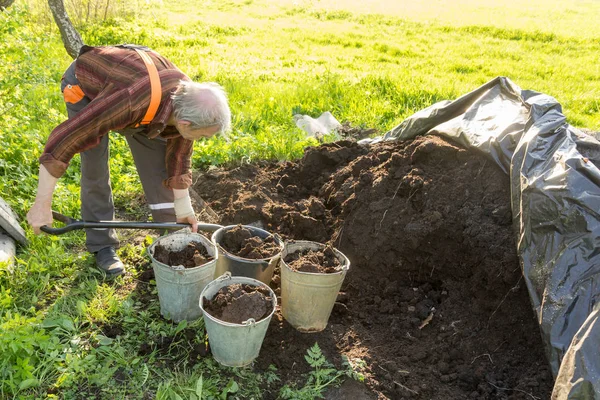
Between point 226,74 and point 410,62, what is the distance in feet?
13.6

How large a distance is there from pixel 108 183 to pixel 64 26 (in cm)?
453

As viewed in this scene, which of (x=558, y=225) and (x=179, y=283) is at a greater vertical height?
(x=558, y=225)

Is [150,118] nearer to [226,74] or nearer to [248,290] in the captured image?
[248,290]

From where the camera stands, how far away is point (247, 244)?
3.20 metres

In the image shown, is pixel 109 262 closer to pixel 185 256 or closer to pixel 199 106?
pixel 185 256

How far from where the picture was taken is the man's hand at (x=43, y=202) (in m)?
2.76

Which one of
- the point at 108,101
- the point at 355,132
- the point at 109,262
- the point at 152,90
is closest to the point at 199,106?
the point at 152,90

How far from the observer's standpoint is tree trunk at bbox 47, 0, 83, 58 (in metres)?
6.86

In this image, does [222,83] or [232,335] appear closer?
[232,335]

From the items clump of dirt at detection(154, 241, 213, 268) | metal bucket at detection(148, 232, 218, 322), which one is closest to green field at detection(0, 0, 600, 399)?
metal bucket at detection(148, 232, 218, 322)

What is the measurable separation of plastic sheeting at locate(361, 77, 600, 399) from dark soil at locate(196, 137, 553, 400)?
0.23 meters

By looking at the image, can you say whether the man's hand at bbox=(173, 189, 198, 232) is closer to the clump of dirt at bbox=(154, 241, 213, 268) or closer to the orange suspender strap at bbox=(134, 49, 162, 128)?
the clump of dirt at bbox=(154, 241, 213, 268)

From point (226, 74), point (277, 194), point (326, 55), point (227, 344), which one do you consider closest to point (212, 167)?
point (277, 194)

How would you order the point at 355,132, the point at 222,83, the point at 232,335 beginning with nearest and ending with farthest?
the point at 232,335 < the point at 355,132 < the point at 222,83
